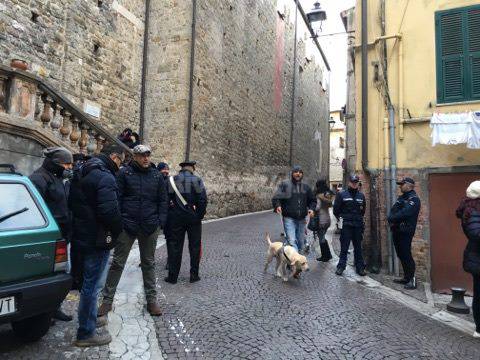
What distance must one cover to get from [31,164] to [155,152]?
722cm

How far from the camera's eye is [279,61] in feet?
77.0

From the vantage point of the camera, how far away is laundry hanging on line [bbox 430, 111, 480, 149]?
6922 mm

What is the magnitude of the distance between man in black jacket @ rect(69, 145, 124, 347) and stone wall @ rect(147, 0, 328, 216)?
9.81m

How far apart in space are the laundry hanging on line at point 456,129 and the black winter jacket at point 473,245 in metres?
2.97

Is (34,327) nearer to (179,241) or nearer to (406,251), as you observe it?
(179,241)

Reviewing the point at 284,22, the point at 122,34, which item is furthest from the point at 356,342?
the point at 284,22

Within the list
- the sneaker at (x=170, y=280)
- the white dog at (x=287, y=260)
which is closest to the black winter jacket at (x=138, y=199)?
the sneaker at (x=170, y=280)

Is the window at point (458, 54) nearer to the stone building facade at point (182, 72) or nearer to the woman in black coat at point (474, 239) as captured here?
the woman in black coat at point (474, 239)

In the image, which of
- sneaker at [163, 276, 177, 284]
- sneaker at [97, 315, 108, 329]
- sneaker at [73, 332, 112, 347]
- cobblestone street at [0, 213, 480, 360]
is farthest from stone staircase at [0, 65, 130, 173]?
sneaker at [73, 332, 112, 347]

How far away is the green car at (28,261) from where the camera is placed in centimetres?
294

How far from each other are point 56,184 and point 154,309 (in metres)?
1.65

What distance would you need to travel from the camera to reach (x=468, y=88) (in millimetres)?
7414

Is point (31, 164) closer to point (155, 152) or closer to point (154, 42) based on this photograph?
point (155, 152)

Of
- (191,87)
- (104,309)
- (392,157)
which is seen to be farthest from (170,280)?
(191,87)
